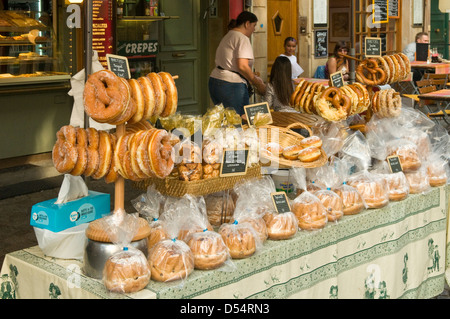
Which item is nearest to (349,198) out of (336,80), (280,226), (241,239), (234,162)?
(280,226)

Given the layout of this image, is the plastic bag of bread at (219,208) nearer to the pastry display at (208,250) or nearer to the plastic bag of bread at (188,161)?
the plastic bag of bread at (188,161)

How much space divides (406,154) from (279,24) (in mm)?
7583

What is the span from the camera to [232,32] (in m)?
7.00

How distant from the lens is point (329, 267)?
3281 mm

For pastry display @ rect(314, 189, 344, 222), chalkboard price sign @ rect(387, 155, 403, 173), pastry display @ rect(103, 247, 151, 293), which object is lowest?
pastry display @ rect(103, 247, 151, 293)

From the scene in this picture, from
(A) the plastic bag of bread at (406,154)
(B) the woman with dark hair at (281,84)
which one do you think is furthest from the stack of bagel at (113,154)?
(B) the woman with dark hair at (281,84)

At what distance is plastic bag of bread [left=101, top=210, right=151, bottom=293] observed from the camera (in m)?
2.42

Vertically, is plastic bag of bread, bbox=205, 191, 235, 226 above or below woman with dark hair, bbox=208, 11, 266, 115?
below

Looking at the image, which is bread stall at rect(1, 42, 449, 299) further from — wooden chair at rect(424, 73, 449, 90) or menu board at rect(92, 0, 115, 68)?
wooden chair at rect(424, 73, 449, 90)

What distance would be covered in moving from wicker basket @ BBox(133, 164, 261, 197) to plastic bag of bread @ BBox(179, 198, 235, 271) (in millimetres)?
157

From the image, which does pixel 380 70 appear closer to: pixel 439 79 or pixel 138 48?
pixel 138 48

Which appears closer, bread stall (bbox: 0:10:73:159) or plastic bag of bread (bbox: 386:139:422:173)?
plastic bag of bread (bbox: 386:139:422:173)

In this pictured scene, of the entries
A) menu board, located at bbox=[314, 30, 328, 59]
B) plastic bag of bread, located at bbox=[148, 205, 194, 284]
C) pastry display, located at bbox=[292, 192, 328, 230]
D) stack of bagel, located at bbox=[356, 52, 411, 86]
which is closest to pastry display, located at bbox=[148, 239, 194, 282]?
plastic bag of bread, located at bbox=[148, 205, 194, 284]
